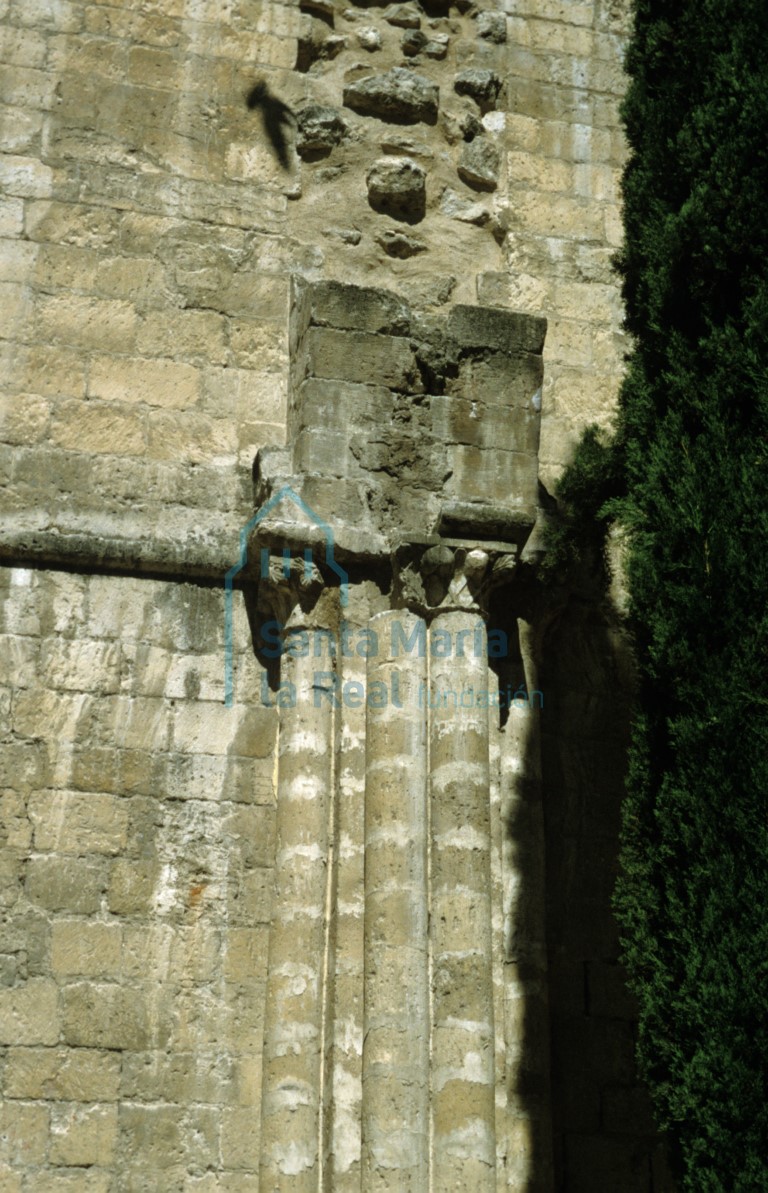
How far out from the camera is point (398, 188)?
6.97 metres

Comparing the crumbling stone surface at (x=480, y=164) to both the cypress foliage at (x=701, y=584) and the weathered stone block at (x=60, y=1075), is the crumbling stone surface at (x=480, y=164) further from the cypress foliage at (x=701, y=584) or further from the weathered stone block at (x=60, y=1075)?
the weathered stone block at (x=60, y=1075)

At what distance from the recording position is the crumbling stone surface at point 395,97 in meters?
7.09

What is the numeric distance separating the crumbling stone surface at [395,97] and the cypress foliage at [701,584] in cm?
92

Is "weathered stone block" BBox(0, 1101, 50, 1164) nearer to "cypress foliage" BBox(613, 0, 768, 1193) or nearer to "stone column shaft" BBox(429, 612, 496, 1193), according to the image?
"stone column shaft" BBox(429, 612, 496, 1193)

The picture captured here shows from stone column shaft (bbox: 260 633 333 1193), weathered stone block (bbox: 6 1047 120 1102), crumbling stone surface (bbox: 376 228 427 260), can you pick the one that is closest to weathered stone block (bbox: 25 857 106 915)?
weathered stone block (bbox: 6 1047 120 1102)

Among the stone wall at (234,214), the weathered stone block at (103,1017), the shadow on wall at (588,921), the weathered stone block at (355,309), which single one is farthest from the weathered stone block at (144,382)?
the weathered stone block at (103,1017)

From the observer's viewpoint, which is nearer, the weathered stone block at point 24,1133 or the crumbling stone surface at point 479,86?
the weathered stone block at point 24,1133

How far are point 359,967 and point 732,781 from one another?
1.28m

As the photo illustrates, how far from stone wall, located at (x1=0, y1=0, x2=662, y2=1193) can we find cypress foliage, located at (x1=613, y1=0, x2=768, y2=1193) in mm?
630

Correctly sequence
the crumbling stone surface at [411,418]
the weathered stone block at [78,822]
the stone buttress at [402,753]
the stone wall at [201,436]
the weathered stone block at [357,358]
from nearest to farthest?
the stone buttress at [402,753] → the stone wall at [201,436] → the weathered stone block at [78,822] → the crumbling stone surface at [411,418] → the weathered stone block at [357,358]

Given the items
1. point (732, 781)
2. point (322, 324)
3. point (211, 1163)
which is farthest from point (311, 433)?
point (211, 1163)

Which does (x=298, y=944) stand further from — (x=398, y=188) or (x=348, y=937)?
(x=398, y=188)

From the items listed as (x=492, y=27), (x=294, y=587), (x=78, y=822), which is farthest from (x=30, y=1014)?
(x=492, y=27)

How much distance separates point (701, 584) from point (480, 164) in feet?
7.82
